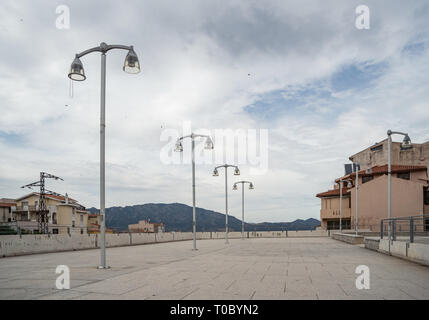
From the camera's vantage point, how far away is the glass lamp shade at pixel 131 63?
11580 mm

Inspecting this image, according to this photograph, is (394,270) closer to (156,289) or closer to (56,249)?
(156,289)

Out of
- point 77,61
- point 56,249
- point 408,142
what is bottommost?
point 56,249

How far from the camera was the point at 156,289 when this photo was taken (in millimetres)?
7680

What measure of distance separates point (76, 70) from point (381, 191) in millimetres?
54526

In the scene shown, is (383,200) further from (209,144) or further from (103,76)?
(103,76)

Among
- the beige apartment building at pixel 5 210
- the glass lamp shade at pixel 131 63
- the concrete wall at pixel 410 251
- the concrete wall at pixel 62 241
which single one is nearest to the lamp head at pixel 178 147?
the concrete wall at pixel 62 241

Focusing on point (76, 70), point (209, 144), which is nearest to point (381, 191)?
point (209, 144)

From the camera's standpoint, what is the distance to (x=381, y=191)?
2221 inches

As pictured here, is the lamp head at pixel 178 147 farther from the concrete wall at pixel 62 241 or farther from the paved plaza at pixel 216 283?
the paved plaza at pixel 216 283

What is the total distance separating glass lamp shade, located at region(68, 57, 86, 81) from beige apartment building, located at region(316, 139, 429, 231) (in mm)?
42548

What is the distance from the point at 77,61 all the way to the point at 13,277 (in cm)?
655

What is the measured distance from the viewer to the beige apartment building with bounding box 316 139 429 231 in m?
54.3

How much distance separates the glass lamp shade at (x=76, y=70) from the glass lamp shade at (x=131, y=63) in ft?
4.42
